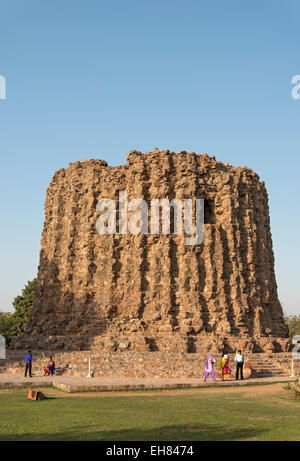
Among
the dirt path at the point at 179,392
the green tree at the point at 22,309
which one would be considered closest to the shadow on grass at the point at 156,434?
the dirt path at the point at 179,392

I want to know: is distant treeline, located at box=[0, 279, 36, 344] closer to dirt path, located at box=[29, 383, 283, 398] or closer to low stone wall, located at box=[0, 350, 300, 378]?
low stone wall, located at box=[0, 350, 300, 378]

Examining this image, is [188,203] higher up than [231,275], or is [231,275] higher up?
[188,203]

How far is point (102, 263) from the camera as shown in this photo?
23.6 metres

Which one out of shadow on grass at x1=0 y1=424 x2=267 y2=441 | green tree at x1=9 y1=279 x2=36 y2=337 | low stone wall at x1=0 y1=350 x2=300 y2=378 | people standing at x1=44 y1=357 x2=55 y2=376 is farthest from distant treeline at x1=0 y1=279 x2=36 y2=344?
shadow on grass at x1=0 y1=424 x2=267 y2=441

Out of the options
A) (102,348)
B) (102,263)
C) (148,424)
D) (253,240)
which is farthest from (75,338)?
(148,424)

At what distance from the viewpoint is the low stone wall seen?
16.8 m

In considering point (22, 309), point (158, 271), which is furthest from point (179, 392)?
point (22, 309)

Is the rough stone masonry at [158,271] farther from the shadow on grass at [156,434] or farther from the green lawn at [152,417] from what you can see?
the shadow on grass at [156,434]

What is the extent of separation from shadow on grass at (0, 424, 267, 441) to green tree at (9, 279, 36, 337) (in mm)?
27438

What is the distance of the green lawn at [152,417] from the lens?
7.19 m

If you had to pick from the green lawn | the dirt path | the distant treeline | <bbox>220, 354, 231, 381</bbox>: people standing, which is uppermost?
the distant treeline

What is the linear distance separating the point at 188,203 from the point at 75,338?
308 inches

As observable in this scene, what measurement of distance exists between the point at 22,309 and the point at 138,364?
729 inches
